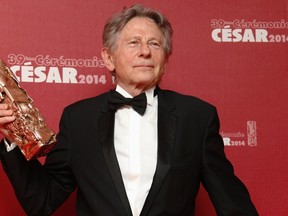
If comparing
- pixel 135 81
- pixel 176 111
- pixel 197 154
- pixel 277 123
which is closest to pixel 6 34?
pixel 135 81

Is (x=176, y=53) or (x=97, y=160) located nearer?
(x=97, y=160)

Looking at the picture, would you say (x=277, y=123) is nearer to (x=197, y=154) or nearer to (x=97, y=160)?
(x=197, y=154)

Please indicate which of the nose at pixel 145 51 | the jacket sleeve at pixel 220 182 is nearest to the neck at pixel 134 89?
the nose at pixel 145 51

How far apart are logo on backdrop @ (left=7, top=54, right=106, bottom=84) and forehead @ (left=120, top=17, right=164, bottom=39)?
33 centimetres

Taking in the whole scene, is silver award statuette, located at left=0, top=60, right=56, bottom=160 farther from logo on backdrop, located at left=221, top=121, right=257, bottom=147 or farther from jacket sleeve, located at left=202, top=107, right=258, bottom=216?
logo on backdrop, located at left=221, top=121, right=257, bottom=147

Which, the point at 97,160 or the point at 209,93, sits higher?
the point at 209,93

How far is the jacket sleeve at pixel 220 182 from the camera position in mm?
1515

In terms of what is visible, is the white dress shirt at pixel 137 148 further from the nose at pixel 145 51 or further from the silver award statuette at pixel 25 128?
the silver award statuette at pixel 25 128

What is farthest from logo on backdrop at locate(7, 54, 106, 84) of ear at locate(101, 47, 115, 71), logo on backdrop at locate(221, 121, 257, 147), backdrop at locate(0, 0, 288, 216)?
logo on backdrop at locate(221, 121, 257, 147)

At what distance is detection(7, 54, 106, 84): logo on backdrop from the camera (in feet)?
6.20

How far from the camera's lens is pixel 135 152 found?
5.05 ft

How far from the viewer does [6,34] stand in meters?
1.90

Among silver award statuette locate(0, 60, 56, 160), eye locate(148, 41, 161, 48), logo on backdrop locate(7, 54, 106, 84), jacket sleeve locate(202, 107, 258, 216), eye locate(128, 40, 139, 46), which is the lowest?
jacket sleeve locate(202, 107, 258, 216)

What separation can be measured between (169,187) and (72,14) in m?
0.79
